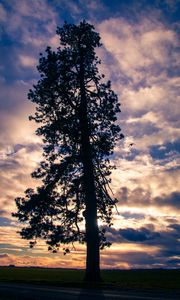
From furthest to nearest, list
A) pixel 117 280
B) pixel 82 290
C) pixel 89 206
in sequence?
pixel 117 280 < pixel 89 206 < pixel 82 290

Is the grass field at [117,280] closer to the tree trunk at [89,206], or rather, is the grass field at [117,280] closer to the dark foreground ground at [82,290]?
the dark foreground ground at [82,290]

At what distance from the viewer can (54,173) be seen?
26.5 m

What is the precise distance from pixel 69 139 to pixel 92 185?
3955 mm

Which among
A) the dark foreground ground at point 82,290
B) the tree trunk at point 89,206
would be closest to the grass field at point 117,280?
the dark foreground ground at point 82,290

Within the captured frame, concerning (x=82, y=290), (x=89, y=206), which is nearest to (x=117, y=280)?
(x=89, y=206)

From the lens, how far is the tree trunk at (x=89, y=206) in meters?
23.2

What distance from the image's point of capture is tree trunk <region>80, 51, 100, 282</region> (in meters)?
23.2

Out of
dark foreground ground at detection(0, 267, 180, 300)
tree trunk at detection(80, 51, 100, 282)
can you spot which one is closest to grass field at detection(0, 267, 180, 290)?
dark foreground ground at detection(0, 267, 180, 300)

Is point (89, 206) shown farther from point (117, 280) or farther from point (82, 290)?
point (82, 290)

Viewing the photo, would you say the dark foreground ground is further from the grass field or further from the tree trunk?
the tree trunk

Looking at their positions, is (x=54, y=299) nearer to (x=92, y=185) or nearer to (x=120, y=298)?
(x=120, y=298)

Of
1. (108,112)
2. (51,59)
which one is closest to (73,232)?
(108,112)

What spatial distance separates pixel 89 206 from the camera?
80.4 ft

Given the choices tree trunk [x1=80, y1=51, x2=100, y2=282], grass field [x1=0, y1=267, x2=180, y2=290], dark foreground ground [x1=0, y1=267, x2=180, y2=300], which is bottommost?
dark foreground ground [x1=0, y1=267, x2=180, y2=300]
